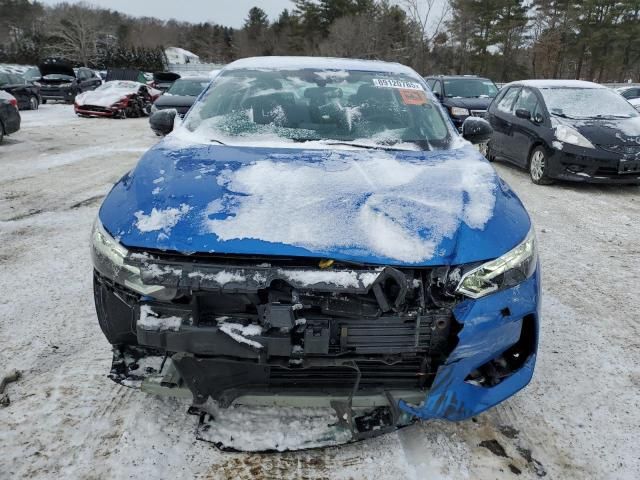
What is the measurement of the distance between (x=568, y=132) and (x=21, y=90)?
708 inches

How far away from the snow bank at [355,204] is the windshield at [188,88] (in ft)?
39.1

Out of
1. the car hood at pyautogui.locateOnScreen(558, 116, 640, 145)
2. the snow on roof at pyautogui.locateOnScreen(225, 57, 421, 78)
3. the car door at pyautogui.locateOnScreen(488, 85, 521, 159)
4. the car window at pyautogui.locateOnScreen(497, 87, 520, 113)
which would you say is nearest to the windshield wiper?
the snow on roof at pyautogui.locateOnScreen(225, 57, 421, 78)

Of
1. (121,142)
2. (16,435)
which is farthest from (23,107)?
(16,435)

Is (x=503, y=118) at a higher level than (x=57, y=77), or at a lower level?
lower

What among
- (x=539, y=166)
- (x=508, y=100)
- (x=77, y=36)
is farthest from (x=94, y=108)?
(x=77, y=36)

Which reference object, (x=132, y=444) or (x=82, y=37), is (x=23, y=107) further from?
(x=82, y=37)

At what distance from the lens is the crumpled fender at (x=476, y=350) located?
195cm

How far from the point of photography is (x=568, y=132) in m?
7.11

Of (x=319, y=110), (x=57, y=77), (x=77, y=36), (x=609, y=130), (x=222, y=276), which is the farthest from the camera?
(x=77, y=36)

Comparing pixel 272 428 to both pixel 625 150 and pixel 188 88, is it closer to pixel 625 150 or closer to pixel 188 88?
pixel 625 150

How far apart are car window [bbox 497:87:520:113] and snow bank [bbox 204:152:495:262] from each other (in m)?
6.82

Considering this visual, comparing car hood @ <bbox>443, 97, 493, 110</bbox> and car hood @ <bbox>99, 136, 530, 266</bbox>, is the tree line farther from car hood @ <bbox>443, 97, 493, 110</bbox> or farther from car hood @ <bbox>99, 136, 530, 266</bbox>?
car hood @ <bbox>99, 136, 530, 266</bbox>

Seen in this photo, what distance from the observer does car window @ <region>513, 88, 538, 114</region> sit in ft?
26.4

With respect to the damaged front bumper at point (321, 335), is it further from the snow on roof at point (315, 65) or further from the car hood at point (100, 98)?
the car hood at point (100, 98)
